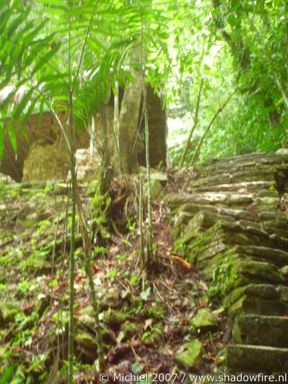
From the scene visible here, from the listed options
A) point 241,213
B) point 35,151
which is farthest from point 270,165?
point 35,151

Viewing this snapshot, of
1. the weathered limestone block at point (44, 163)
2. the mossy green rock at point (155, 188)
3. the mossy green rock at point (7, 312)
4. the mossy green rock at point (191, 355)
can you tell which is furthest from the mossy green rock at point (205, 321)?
the weathered limestone block at point (44, 163)

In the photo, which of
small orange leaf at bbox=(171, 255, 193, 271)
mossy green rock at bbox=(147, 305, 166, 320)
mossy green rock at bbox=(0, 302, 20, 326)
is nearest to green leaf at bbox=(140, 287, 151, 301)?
mossy green rock at bbox=(147, 305, 166, 320)

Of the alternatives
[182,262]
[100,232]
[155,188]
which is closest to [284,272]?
[182,262]

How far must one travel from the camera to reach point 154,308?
280cm

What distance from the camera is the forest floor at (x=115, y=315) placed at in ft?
7.51

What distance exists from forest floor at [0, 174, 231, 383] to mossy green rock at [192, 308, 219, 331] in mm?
10

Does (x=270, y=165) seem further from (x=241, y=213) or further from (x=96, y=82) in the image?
(x=96, y=82)

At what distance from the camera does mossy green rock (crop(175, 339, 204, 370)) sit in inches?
85.3

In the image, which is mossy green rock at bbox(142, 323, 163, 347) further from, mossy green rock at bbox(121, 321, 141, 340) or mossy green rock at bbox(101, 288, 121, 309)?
mossy green rock at bbox(101, 288, 121, 309)

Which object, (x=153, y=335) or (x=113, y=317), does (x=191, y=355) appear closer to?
(x=153, y=335)

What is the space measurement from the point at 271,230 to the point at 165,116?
5087mm

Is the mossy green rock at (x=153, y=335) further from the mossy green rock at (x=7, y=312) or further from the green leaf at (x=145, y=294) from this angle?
the mossy green rock at (x=7, y=312)

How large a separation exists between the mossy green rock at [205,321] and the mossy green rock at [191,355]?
0.13 m

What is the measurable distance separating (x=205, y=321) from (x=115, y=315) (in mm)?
825
